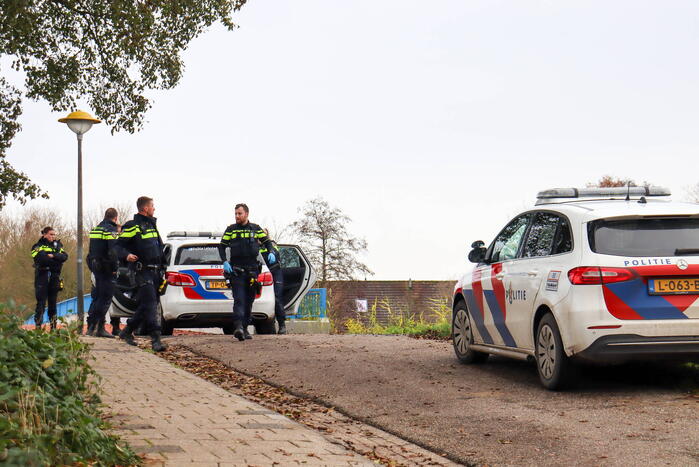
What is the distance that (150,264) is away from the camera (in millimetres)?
12969

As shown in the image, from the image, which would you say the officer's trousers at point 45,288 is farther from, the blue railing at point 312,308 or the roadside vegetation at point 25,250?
the roadside vegetation at point 25,250

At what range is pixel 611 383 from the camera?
9.18m

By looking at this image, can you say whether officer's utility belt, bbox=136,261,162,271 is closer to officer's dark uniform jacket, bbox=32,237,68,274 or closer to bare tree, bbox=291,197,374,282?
officer's dark uniform jacket, bbox=32,237,68,274

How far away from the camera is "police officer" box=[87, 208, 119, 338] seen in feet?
50.0

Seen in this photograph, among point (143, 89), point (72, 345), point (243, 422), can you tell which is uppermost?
point (143, 89)

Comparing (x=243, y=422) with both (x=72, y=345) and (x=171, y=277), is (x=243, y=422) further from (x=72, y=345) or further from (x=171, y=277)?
(x=171, y=277)

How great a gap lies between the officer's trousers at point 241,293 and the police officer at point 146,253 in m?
1.38

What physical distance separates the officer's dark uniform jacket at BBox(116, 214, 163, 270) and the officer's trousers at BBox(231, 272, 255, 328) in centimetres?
153

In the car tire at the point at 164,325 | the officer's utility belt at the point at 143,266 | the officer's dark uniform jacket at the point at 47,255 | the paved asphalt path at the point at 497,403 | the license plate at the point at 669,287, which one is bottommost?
Answer: the paved asphalt path at the point at 497,403

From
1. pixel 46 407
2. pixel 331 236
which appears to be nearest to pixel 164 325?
pixel 46 407

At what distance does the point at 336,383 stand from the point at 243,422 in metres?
2.46

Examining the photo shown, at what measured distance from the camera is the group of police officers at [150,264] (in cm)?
1302

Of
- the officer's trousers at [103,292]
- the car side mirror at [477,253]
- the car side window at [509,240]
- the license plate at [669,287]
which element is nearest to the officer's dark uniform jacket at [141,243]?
the officer's trousers at [103,292]

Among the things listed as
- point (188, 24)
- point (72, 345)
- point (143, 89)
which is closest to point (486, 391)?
point (72, 345)
